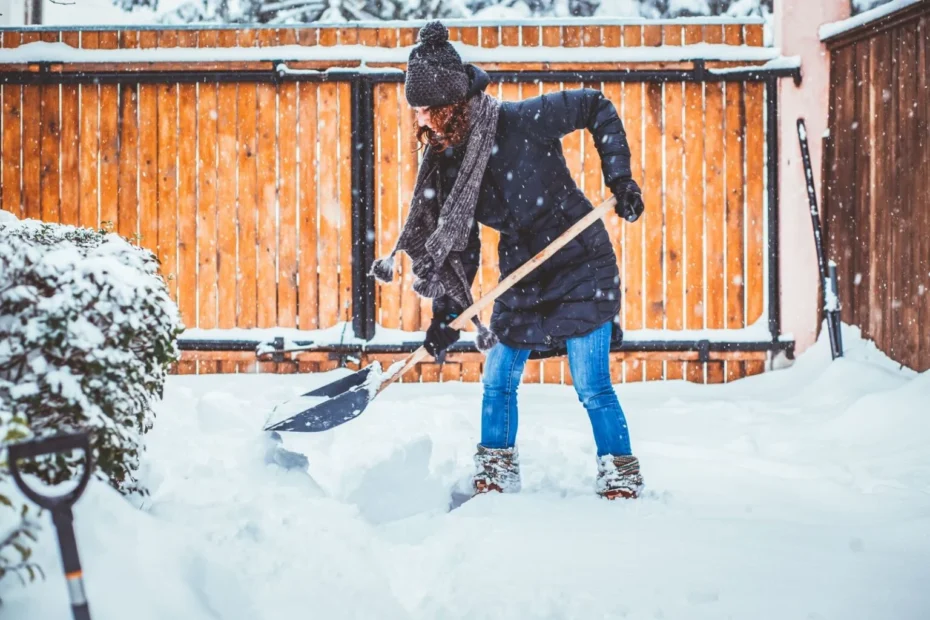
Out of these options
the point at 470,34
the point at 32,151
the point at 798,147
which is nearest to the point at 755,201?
the point at 798,147

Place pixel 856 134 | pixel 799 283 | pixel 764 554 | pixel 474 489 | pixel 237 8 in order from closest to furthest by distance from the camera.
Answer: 1. pixel 764 554
2. pixel 474 489
3. pixel 856 134
4. pixel 799 283
5. pixel 237 8

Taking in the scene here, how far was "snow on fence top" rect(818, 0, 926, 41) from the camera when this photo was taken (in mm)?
3818

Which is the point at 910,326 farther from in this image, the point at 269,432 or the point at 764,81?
the point at 269,432

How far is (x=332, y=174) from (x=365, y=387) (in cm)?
253

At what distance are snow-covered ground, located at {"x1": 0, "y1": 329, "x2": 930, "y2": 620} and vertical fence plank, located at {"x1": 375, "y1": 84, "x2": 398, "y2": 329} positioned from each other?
1.23 m

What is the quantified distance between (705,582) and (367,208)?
3.61 m

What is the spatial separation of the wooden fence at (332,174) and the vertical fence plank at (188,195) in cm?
1

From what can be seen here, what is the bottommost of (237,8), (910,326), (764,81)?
(910,326)

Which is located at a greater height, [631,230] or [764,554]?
[631,230]

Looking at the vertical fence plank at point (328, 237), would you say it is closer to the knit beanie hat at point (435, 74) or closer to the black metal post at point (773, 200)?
the knit beanie hat at point (435, 74)

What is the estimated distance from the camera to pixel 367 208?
4785 mm

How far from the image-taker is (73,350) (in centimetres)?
150

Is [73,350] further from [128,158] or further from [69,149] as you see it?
[69,149]

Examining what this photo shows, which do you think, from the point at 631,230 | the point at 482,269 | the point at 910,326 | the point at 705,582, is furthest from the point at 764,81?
the point at 705,582
